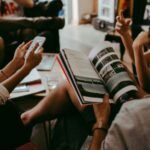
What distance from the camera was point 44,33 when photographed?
2445 millimetres

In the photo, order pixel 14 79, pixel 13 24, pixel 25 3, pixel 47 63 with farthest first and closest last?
pixel 25 3 → pixel 13 24 → pixel 47 63 → pixel 14 79

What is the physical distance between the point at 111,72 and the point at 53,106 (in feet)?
1.31

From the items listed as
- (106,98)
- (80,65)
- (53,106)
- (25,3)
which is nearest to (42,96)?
(53,106)

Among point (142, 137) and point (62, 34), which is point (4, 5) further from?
point (142, 137)

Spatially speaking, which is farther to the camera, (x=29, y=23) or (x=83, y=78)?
(x=29, y=23)

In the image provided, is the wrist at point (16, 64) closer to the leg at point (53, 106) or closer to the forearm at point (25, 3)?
the leg at point (53, 106)

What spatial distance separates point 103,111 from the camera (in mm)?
1089

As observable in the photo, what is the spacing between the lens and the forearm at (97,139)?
Answer: 0.91 metres

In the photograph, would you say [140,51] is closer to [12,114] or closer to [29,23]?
[12,114]

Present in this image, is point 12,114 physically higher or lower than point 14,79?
lower

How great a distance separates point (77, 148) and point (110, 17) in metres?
3.22

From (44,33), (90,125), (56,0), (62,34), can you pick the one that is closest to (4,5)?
(56,0)

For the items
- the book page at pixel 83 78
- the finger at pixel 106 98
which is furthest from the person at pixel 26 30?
the finger at pixel 106 98

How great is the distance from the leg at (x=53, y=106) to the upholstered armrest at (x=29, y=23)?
112 centimetres
